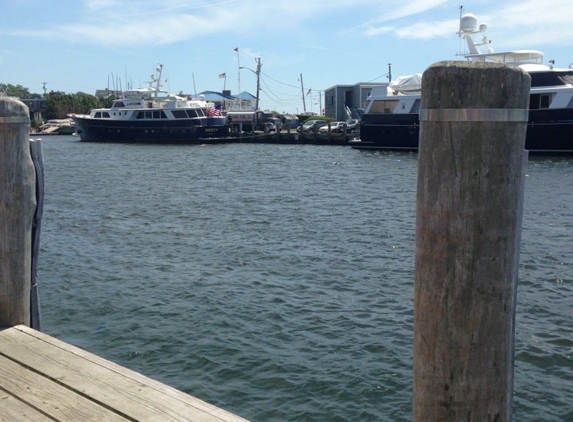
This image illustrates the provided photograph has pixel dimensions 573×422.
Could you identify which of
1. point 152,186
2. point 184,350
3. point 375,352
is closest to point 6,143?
point 184,350

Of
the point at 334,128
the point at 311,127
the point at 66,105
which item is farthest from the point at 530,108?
the point at 66,105

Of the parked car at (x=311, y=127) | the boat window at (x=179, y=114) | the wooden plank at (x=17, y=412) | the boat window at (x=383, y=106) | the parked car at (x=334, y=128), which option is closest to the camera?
the wooden plank at (x=17, y=412)

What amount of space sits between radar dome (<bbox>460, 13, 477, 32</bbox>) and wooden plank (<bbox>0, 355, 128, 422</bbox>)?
38.3m

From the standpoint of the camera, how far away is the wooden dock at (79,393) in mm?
2924

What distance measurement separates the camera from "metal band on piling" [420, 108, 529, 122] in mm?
2023

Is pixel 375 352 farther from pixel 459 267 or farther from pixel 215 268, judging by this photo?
pixel 459 267

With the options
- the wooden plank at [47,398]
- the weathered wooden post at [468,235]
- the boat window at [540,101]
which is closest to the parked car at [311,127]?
the boat window at [540,101]

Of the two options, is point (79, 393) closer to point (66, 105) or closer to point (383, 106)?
point (383, 106)

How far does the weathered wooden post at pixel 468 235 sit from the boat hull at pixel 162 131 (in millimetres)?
50089

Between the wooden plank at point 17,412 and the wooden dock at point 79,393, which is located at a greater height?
the wooden dock at point 79,393

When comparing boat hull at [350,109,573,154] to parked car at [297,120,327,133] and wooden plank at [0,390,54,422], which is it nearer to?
parked car at [297,120,327,133]

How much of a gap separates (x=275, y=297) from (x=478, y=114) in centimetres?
736

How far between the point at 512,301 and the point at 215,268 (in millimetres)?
8959

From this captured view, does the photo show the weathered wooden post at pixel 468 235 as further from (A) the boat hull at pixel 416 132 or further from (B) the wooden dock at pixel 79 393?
(A) the boat hull at pixel 416 132
